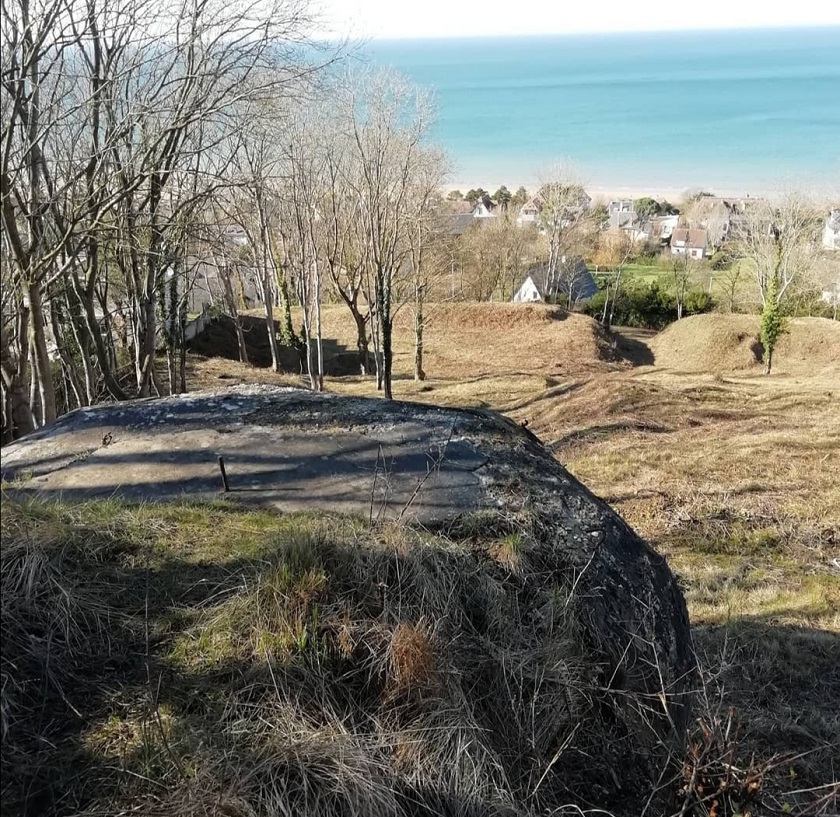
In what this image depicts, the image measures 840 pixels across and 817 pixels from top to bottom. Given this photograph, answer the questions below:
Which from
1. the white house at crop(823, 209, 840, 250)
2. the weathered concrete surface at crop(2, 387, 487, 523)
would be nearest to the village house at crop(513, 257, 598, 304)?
the white house at crop(823, 209, 840, 250)

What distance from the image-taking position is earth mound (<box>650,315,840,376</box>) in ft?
105

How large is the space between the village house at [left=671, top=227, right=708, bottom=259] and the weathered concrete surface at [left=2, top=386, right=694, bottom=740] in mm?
72542

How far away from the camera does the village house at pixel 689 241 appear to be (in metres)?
72.5

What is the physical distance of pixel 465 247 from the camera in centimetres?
4494

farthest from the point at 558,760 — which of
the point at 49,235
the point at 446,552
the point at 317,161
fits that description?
the point at 317,161

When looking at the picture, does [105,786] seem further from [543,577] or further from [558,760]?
[543,577]

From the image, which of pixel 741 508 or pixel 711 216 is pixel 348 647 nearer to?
pixel 741 508

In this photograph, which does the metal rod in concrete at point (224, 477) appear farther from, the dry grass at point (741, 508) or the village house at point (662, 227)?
the village house at point (662, 227)

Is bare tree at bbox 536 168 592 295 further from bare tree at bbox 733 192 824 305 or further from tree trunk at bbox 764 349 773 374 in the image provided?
tree trunk at bbox 764 349 773 374

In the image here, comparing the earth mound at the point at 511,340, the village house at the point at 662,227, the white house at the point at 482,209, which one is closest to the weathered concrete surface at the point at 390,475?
the earth mound at the point at 511,340

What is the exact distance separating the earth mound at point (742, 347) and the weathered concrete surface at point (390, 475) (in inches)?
1130

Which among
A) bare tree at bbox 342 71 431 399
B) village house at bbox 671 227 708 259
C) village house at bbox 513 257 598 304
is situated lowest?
village house at bbox 513 257 598 304

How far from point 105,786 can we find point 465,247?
44.6 metres

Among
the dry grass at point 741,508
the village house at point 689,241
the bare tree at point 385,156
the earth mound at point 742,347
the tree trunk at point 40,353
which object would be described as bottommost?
the dry grass at point 741,508
